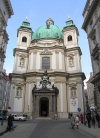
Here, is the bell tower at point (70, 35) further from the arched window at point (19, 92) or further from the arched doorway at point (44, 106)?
the arched window at point (19, 92)

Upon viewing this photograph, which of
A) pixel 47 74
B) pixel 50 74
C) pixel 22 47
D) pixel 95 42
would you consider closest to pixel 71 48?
pixel 50 74

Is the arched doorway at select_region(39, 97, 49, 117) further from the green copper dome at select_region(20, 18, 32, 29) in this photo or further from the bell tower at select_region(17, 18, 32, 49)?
the green copper dome at select_region(20, 18, 32, 29)

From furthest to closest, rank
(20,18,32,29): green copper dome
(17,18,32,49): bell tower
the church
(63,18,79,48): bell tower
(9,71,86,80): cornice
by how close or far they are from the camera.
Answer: (20,18,32,29): green copper dome < (17,18,32,49): bell tower < (63,18,79,48): bell tower < (9,71,86,80): cornice < the church

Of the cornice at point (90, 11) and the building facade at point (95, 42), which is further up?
the cornice at point (90, 11)

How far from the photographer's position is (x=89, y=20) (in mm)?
27922

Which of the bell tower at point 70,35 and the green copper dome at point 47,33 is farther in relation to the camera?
the green copper dome at point 47,33

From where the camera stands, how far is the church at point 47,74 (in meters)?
36.7

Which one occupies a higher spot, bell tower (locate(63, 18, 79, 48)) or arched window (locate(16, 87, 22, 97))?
bell tower (locate(63, 18, 79, 48))

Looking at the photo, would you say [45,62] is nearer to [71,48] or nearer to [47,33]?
[71,48]

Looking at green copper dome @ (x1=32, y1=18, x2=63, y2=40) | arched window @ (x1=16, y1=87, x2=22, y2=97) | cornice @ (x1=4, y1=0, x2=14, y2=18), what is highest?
green copper dome @ (x1=32, y1=18, x2=63, y2=40)

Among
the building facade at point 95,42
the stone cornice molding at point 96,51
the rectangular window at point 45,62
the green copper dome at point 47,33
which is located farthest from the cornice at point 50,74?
the stone cornice molding at point 96,51

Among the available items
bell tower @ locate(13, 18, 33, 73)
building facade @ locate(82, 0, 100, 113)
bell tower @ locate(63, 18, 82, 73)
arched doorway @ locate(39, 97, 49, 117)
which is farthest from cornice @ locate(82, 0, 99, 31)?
bell tower @ locate(13, 18, 33, 73)

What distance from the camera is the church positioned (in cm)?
3666

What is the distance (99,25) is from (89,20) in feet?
16.8
